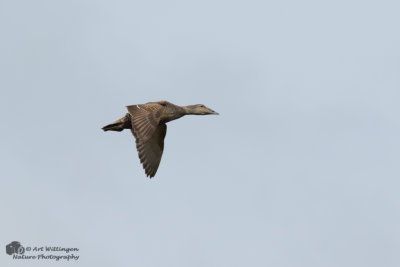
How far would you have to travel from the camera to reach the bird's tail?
123 feet

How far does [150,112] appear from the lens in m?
36.5

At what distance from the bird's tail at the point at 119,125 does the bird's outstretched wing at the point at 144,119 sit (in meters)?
0.79

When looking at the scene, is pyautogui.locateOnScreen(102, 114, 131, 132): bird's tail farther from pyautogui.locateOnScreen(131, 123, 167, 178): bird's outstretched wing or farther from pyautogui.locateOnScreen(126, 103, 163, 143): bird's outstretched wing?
pyautogui.locateOnScreen(126, 103, 163, 143): bird's outstretched wing

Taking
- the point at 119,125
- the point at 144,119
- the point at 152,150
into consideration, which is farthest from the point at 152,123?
the point at 152,150

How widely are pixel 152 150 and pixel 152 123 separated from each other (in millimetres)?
2234

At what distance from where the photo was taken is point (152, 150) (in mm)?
38000

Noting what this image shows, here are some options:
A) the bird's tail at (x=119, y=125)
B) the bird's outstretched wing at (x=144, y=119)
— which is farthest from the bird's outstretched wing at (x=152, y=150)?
the bird's outstretched wing at (x=144, y=119)

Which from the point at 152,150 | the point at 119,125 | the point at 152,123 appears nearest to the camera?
the point at 152,123

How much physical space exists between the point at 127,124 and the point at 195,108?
2748mm

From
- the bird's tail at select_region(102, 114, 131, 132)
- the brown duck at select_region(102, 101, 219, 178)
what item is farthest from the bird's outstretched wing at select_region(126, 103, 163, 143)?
the bird's tail at select_region(102, 114, 131, 132)

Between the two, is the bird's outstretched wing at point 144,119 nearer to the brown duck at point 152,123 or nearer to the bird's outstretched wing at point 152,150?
the brown duck at point 152,123

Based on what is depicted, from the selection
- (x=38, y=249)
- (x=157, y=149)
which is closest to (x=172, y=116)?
(x=157, y=149)

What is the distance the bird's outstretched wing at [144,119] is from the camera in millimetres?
35594

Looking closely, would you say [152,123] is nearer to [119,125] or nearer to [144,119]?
[144,119]
